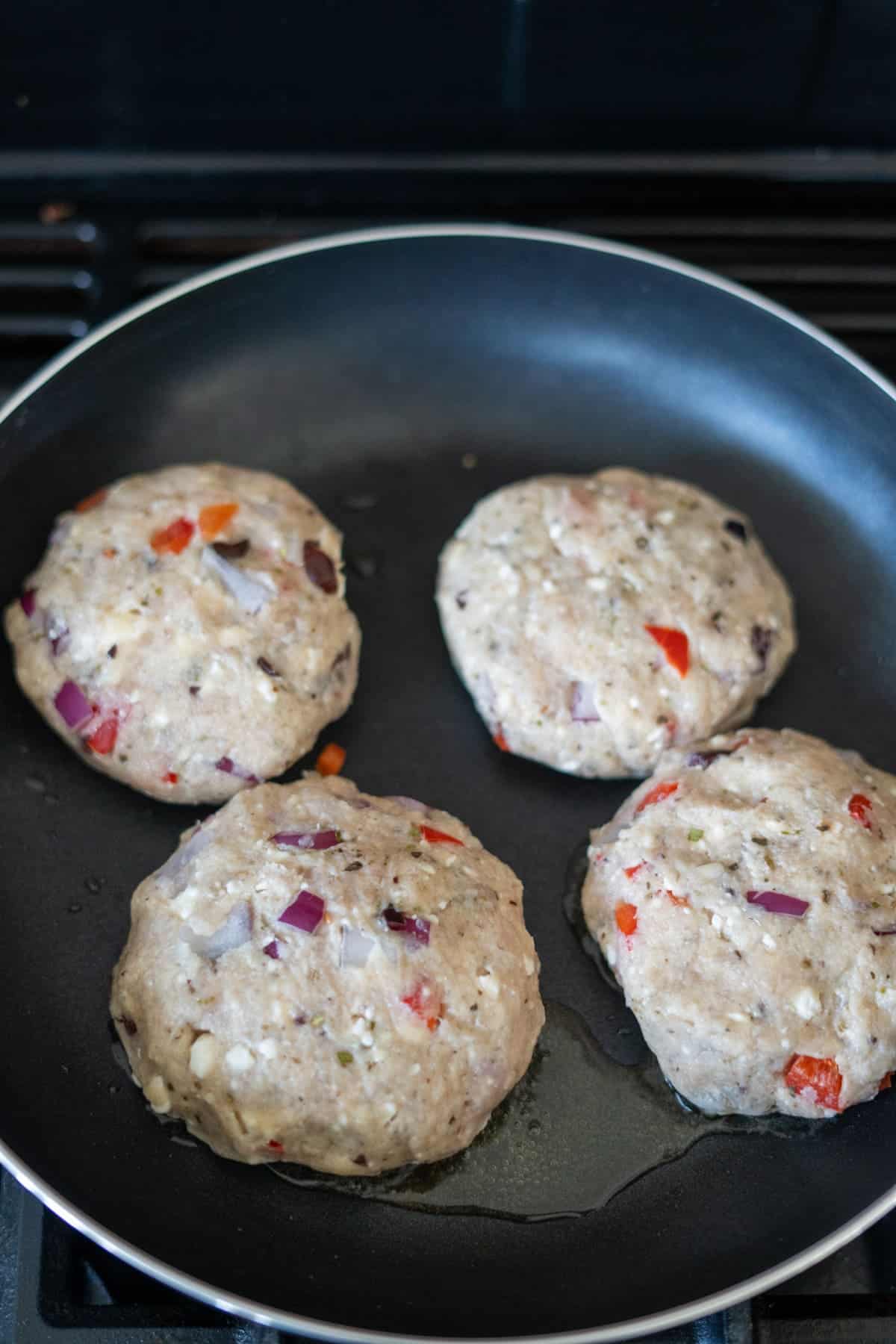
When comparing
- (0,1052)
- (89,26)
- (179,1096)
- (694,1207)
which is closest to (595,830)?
(694,1207)

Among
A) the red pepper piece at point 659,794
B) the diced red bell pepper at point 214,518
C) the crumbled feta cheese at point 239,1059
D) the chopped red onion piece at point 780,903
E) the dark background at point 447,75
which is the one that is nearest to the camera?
the crumbled feta cheese at point 239,1059

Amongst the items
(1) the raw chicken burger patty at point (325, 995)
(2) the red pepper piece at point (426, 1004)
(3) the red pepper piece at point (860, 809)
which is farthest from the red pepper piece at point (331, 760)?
(3) the red pepper piece at point (860, 809)

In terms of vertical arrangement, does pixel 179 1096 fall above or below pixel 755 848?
below

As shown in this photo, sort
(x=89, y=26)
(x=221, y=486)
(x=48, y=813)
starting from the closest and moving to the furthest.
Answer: (x=48, y=813)
(x=221, y=486)
(x=89, y=26)

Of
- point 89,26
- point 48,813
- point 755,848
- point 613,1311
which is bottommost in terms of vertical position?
point 613,1311

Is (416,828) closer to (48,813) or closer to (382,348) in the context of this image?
(48,813)

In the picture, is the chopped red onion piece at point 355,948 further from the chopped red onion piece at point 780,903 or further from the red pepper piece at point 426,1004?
the chopped red onion piece at point 780,903

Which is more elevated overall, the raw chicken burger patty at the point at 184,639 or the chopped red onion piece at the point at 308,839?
the raw chicken burger patty at the point at 184,639

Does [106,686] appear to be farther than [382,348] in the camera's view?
No
